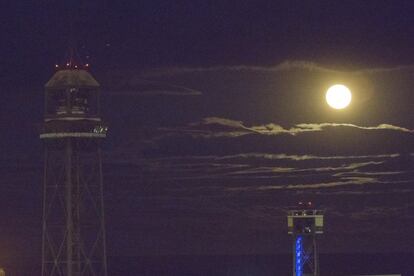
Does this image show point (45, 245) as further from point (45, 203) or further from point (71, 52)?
point (71, 52)

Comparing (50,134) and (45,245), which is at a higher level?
(50,134)

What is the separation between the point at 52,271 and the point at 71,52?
33.1 meters

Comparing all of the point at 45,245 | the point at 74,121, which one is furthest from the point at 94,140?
the point at 45,245

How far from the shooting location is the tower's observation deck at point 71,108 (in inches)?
7549

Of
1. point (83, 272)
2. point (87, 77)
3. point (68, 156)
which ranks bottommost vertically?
point (83, 272)

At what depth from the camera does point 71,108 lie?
193000mm

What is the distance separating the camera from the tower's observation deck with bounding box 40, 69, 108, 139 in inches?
7549

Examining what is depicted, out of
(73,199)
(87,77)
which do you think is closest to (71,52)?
(87,77)

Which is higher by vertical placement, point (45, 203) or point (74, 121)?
point (74, 121)

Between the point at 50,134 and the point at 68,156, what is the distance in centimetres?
488

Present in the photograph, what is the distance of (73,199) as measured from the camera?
192 metres

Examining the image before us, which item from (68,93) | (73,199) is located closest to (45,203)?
(73,199)

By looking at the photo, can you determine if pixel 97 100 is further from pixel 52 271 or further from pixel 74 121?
pixel 52 271

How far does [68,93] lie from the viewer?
192375 mm
